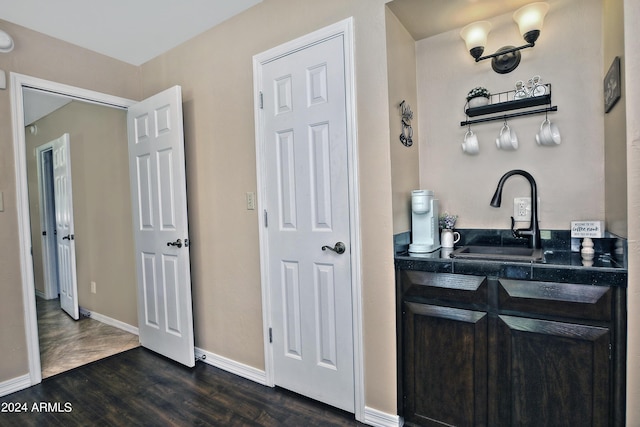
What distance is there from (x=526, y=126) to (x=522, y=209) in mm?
449

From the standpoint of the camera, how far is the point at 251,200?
2.23m

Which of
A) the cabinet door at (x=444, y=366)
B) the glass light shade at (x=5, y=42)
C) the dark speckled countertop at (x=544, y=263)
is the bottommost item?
the cabinet door at (x=444, y=366)

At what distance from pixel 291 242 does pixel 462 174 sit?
3.61 feet

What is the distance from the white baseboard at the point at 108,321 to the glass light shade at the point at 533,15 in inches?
148

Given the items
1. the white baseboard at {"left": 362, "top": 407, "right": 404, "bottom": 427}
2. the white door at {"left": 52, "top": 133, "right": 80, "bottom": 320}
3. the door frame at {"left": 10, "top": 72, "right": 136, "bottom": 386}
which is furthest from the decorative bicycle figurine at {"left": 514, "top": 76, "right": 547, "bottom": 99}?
the white door at {"left": 52, "top": 133, "right": 80, "bottom": 320}

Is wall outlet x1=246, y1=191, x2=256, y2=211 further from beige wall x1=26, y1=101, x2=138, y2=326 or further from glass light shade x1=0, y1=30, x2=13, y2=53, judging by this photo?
glass light shade x1=0, y1=30, x2=13, y2=53

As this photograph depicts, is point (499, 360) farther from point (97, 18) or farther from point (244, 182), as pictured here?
point (97, 18)

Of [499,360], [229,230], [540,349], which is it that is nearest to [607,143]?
[540,349]

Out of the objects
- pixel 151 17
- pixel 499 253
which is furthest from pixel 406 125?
pixel 151 17

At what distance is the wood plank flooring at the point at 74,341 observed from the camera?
2604mm

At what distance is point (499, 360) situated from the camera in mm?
1444

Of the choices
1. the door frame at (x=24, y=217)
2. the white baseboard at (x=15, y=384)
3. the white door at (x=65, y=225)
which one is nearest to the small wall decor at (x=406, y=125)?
the door frame at (x=24, y=217)

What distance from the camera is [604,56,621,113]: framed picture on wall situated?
52.3 inches

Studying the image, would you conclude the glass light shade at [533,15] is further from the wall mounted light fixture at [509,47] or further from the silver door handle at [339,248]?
the silver door handle at [339,248]
